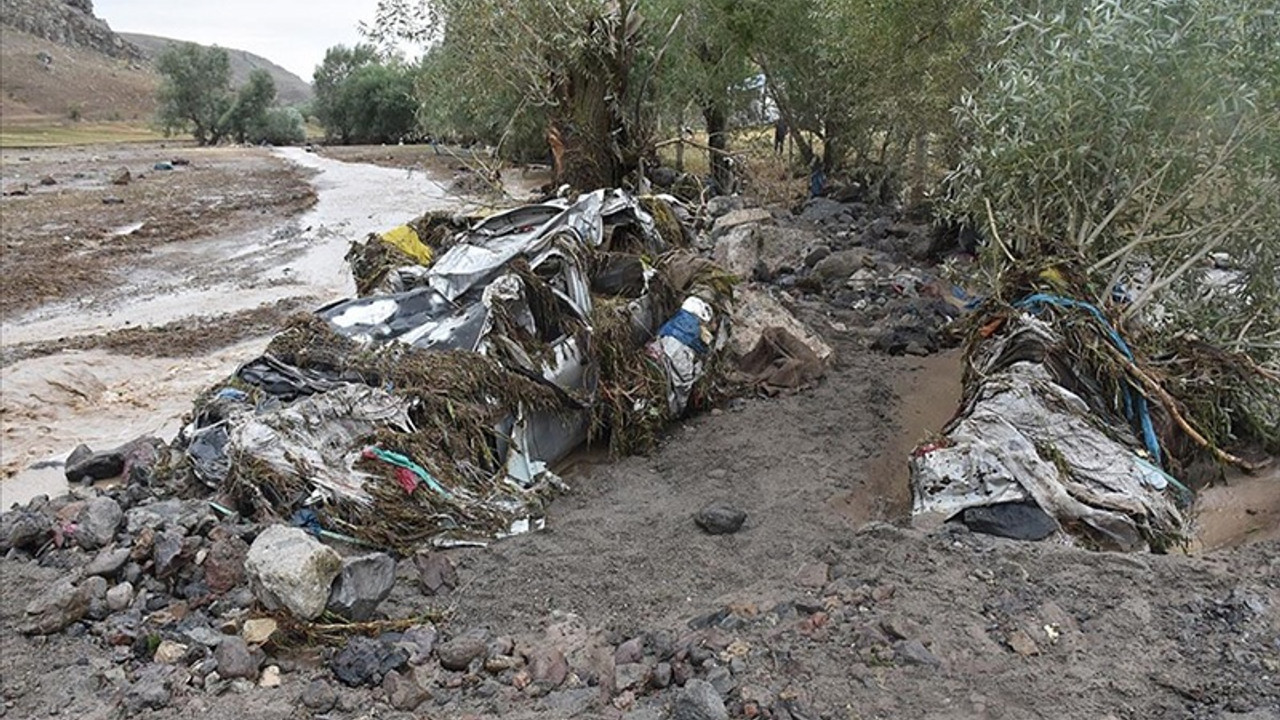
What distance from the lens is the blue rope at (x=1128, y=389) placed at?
5.56m

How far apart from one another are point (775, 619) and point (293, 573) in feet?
6.92

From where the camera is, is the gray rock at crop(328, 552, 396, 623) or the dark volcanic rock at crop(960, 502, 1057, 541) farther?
the dark volcanic rock at crop(960, 502, 1057, 541)

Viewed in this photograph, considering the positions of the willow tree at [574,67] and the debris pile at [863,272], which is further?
the willow tree at [574,67]

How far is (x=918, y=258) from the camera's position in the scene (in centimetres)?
1286

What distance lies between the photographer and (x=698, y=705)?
10.0 feet

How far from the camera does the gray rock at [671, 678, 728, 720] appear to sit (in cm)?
304

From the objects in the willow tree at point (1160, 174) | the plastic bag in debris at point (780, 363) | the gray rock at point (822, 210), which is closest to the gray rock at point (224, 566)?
the plastic bag in debris at point (780, 363)

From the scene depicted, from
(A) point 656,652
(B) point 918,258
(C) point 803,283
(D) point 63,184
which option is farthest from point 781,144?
(D) point 63,184

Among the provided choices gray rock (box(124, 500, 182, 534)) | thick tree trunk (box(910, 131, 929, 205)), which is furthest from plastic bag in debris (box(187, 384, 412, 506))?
thick tree trunk (box(910, 131, 929, 205))

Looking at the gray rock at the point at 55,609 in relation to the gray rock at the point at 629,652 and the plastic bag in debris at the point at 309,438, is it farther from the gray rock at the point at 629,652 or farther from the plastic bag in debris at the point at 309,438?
the gray rock at the point at 629,652

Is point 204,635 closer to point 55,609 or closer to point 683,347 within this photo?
point 55,609

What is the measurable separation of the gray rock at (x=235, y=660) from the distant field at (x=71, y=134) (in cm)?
5327

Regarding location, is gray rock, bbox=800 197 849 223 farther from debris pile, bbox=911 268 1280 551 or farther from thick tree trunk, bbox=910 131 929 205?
debris pile, bbox=911 268 1280 551

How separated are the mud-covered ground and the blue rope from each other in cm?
61
